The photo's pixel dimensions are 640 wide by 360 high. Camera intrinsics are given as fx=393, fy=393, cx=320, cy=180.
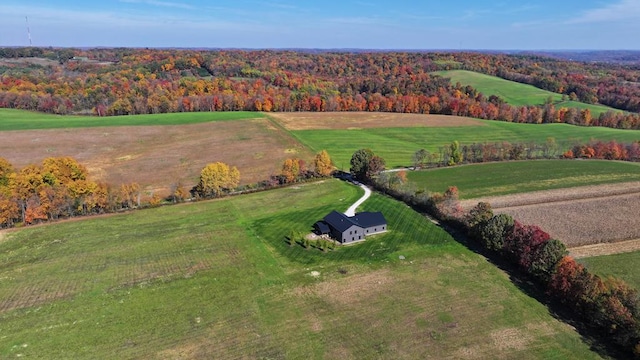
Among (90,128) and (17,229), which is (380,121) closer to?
(90,128)

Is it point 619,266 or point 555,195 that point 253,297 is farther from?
point 555,195

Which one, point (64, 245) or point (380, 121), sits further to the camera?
point (380, 121)

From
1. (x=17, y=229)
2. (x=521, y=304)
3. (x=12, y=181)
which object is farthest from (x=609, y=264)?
(x=12, y=181)

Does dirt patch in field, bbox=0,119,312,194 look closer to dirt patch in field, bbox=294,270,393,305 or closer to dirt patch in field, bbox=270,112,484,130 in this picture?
dirt patch in field, bbox=270,112,484,130

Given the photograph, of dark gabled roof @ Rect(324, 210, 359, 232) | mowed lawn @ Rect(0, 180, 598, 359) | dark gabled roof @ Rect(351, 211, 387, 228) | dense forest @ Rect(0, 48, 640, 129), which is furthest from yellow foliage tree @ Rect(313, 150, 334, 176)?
dense forest @ Rect(0, 48, 640, 129)

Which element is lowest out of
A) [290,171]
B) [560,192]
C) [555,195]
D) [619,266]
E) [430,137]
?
[619,266]

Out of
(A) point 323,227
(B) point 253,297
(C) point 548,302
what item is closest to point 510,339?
(C) point 548,302

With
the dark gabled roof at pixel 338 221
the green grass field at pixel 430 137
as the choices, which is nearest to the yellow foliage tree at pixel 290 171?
the green grass field at pixel 430 137
